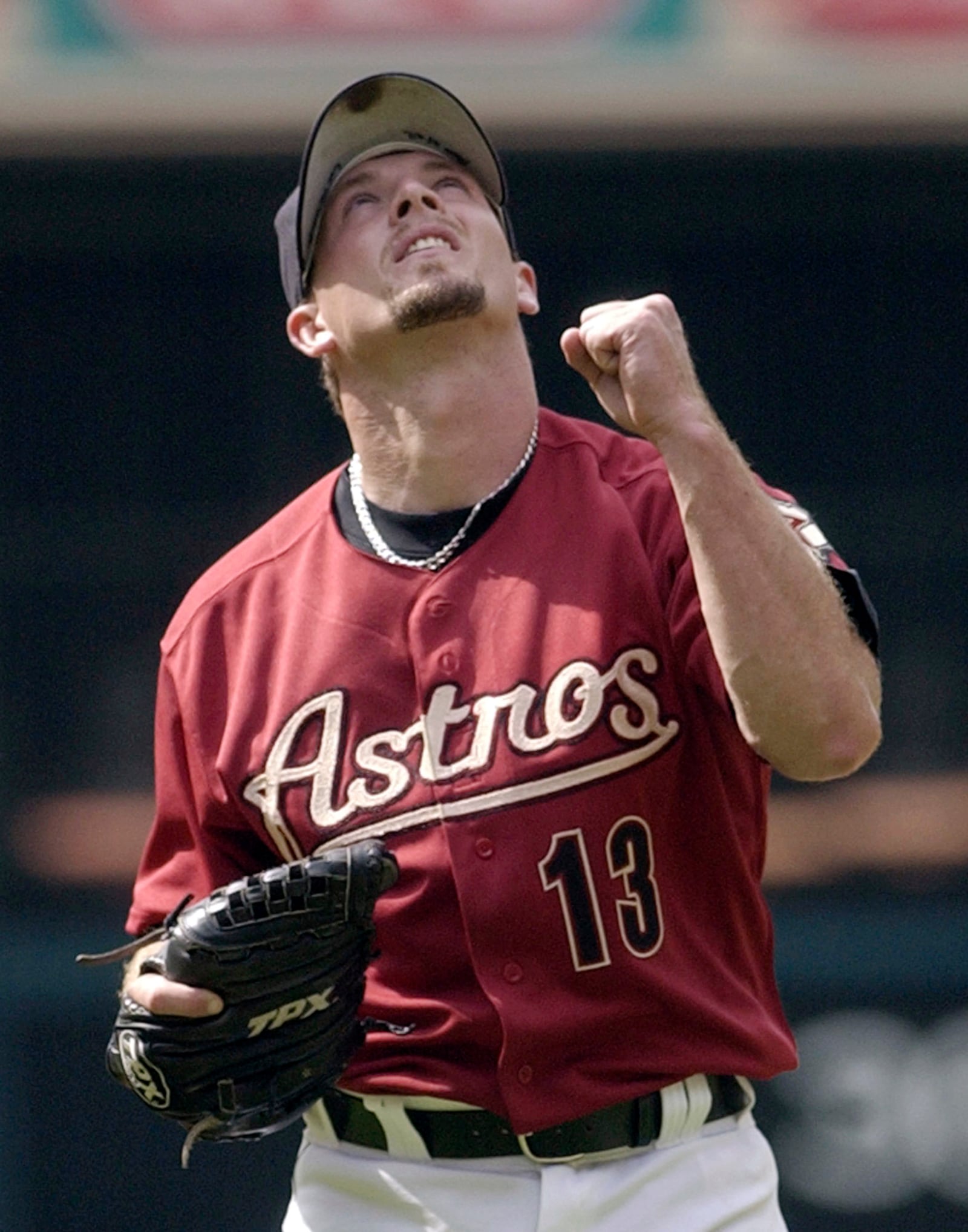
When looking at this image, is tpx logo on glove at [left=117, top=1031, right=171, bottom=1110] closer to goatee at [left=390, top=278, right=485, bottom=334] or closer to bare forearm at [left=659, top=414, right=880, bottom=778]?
bare forearm at [left=659, top=414, right=880, bottom=778]

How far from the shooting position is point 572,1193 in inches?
100.0

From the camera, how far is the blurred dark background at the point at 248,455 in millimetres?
6848

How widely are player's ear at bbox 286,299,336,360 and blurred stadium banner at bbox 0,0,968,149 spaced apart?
134 inches

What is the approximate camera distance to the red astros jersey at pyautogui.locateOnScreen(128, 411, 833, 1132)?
2.57 metres

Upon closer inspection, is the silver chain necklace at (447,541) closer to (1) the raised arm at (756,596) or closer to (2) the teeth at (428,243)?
(2) the teeth at (428,243)

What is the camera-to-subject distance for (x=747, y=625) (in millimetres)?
2373

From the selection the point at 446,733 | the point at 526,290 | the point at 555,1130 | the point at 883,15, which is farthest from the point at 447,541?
the point at 883,15

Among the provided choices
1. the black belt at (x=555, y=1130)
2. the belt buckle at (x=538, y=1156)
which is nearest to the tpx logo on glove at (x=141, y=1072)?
the black belt at (x=555, y=1130)

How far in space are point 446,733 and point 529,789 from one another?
0.12 m

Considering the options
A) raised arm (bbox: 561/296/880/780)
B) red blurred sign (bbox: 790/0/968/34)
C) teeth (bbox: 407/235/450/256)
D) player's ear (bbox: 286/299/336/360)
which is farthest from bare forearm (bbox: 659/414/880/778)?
red blurred sign (bbox: 790/0/968/34)

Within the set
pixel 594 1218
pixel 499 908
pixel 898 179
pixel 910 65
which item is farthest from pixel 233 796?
pixel 898 179

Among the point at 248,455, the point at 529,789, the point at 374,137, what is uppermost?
the point at 248,455

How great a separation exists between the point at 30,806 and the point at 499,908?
4.64m

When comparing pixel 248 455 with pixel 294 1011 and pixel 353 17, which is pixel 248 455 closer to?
pixel 353 17
